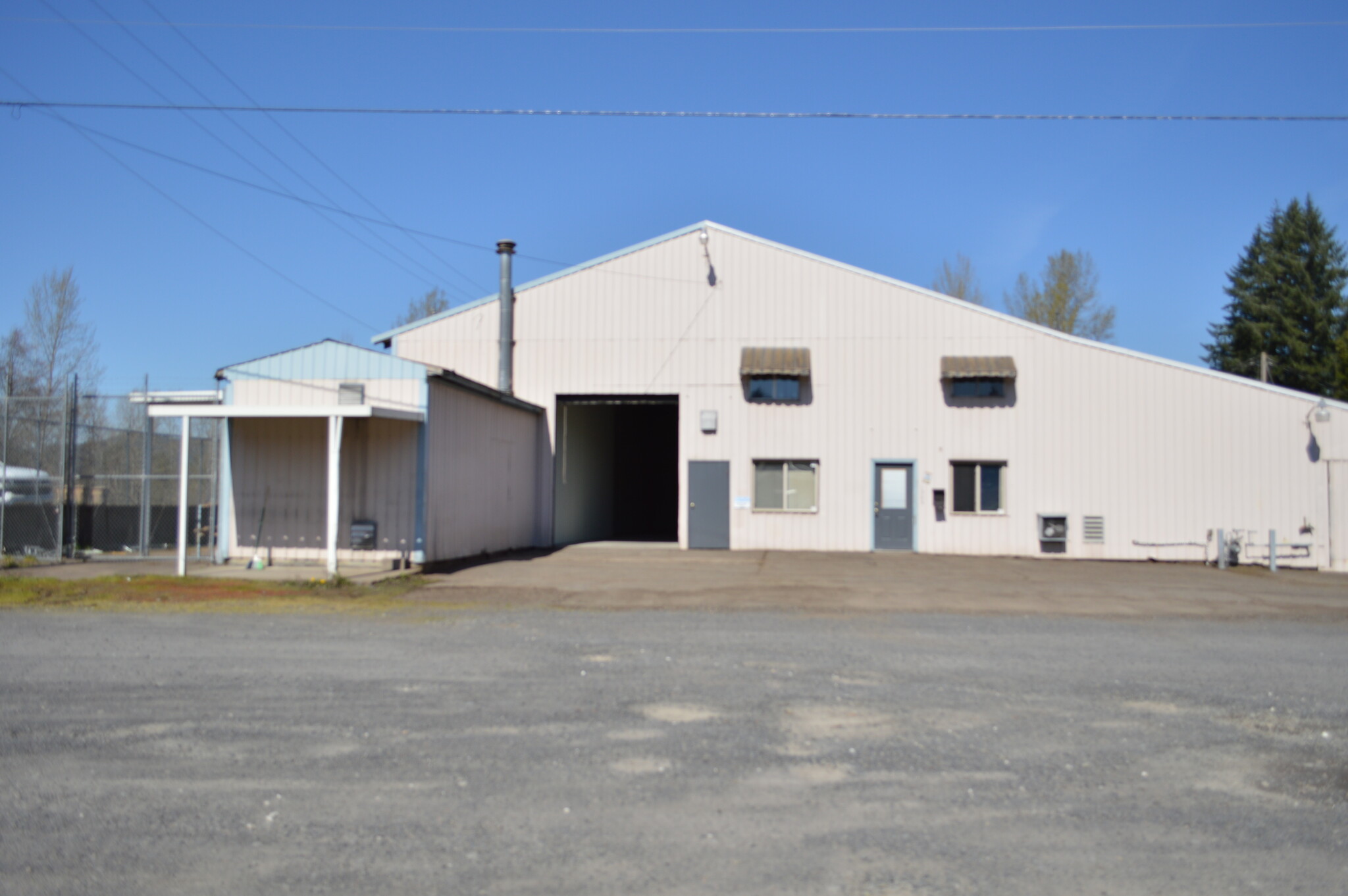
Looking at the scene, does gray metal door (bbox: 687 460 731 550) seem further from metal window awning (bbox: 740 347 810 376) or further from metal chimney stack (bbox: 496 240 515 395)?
metal chimney stack (bbox: 496 240 515 395)

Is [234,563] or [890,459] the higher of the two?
[890,459]

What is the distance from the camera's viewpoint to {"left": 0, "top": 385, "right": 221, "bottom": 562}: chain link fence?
685 inches

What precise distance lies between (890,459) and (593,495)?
9.21 metres

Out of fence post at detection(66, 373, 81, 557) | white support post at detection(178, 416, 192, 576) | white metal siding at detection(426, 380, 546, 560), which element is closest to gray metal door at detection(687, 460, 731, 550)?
Answer: white metal siding at detection(426, 380, 546, 560)

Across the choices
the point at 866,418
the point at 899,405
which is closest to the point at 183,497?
the point at 866,418

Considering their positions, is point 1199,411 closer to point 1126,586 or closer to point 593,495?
point 1126,586

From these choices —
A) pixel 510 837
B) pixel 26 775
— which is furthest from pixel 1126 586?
pixel 26 775

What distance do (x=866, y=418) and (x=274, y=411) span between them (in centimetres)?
1261

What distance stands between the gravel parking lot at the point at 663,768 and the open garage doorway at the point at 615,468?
48.7 feet

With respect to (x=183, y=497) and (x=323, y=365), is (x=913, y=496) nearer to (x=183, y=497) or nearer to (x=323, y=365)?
(x=323, y=365)

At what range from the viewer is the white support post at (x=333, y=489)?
1552cm

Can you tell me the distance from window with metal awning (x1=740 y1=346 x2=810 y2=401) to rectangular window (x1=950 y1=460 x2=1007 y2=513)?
13.0ft

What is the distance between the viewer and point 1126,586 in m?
16.6

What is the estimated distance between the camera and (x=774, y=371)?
22.3 metres
